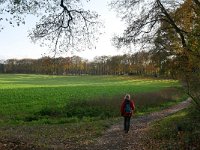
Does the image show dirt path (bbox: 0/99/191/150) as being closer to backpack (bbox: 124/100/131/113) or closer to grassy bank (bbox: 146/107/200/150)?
grassy bank (bbox: 146/107/200/150)

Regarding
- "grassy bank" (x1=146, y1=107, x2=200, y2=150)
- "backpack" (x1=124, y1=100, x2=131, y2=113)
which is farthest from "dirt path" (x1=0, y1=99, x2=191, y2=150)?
"backpack" (x1=124, y1=100, x2=131, y2=113)

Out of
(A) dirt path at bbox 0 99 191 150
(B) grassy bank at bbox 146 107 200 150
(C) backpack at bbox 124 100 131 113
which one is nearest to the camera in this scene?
(A) dirt path at bbox 0 99 191 150

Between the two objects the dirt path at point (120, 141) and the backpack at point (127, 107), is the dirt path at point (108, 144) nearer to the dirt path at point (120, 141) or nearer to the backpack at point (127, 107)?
the dirt path at point (120, 141)

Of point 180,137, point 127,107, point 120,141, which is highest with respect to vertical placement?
point 127,107

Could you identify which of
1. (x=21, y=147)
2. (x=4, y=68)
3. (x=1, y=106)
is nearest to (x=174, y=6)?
(x=21, y=147)

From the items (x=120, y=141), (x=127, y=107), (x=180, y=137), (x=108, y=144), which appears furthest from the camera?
(x=127, y=107)

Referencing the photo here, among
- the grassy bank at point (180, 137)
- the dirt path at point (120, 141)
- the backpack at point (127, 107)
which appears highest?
the backpack at point (127, 107)

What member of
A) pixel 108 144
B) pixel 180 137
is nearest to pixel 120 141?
pixel 108 144

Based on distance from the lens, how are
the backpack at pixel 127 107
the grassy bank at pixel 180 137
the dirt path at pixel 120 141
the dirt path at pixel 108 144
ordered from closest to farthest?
the dirt path at pixel 108 144
the grassy bank at pixel 180 137
the dirt path at pixel 120 141
the backpack at pixel 127 107

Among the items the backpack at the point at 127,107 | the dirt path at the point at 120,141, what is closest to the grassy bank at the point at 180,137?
the dirt path at the point at 120,141

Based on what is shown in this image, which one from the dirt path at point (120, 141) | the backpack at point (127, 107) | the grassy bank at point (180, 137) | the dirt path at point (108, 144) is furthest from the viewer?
the backpack at point (127, 107)

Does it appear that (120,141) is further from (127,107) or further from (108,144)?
(127,107)

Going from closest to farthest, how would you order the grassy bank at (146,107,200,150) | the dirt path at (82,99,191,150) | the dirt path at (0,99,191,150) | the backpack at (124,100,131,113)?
the dirt path at (0,99,191,150) → the grassy bank at (146,107,200,150) → the dirt path at (82,99,191,150) → the backpack at (124,100,131,113)

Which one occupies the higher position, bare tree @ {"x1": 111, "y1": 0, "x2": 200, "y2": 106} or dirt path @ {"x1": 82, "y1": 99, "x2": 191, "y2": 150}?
bare tree @ {"x1": 111, "y1": 0, "x2": 200, "y2": 106}
